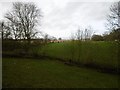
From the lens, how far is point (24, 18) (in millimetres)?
31406

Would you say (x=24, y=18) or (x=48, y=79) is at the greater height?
(x=24, y=18)

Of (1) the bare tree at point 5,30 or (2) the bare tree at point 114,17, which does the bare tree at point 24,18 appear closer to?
(1) the bare tree at point 5,30

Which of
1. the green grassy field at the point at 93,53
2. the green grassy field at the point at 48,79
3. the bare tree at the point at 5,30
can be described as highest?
the bare tree at the point at 5,30

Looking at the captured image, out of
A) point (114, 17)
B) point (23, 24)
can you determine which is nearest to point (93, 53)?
point (114, 17)

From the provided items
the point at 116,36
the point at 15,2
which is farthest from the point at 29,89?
the point at 15,2

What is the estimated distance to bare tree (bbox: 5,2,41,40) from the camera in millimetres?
29759

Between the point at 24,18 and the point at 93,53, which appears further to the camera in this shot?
the point at 24,18

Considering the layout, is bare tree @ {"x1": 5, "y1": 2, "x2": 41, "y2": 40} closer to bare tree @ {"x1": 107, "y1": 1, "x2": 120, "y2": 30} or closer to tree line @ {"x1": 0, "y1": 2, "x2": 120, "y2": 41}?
tree line @ {"x1": 0, "y1": 2, "x2": 120, "y2": 41}

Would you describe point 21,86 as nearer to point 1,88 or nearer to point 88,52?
point 1,88

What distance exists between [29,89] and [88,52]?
14.8 meters

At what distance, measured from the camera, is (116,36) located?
58.2 feet

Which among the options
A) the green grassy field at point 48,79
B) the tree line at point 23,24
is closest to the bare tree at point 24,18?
the tree line at point 23,24

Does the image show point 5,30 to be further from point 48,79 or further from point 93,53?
point 48,79

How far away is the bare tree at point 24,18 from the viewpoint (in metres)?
29.8
